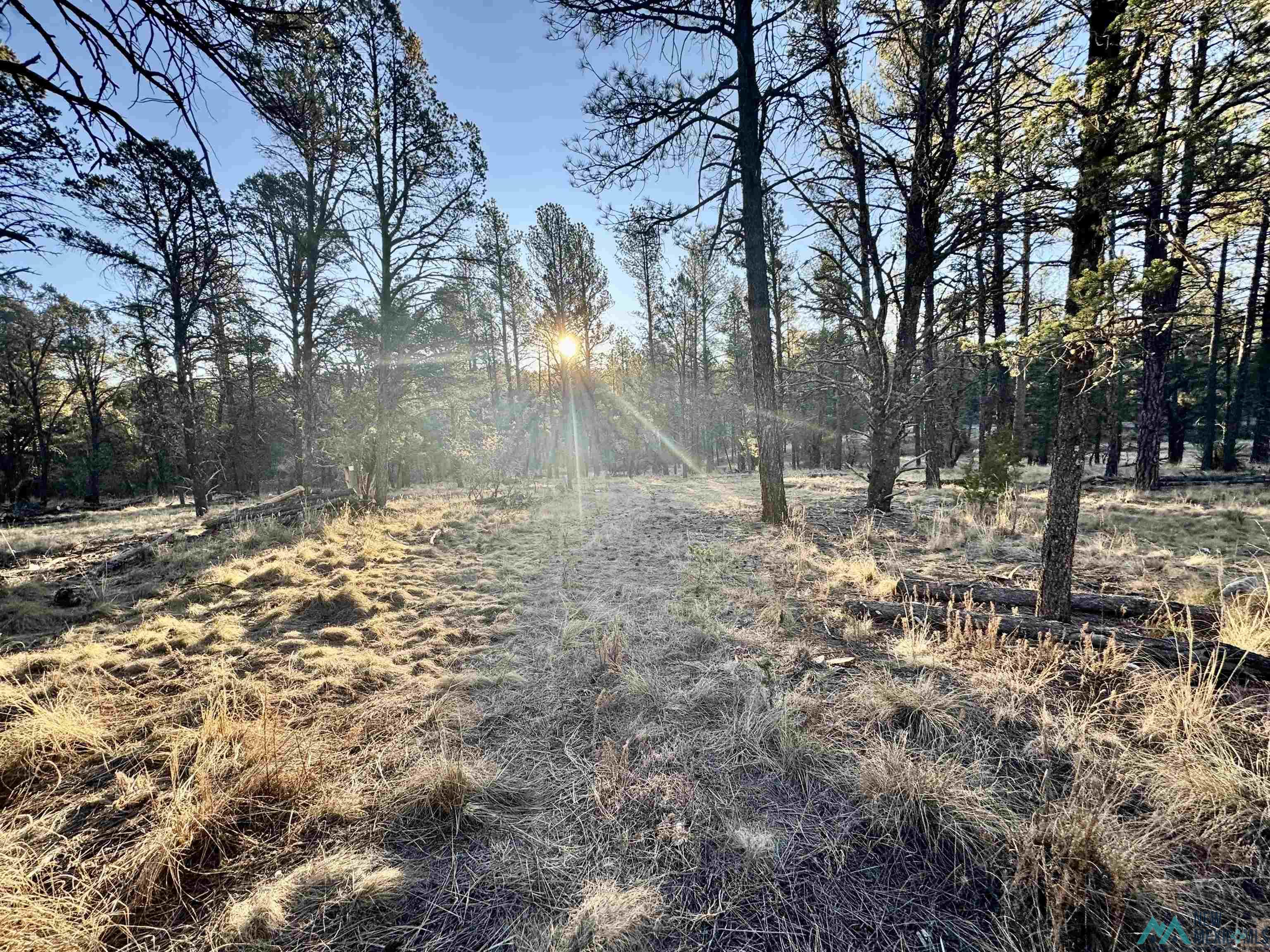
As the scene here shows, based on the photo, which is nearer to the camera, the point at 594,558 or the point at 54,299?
the point at 594,558

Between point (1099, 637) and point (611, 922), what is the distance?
10.9ft

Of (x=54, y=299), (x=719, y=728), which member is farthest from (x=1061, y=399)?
(x=54, y=299)

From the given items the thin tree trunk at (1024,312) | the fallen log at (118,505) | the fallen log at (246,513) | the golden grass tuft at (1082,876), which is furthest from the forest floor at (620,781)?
the fallen log at (118,505)

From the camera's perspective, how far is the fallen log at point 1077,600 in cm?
297

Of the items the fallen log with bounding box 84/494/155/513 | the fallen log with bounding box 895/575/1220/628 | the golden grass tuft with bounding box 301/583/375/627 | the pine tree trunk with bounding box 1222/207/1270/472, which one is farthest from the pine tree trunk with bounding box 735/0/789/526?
the fallen log with bounding box 84/494/155/513

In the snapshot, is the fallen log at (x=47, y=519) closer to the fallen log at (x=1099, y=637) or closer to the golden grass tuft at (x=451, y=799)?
the golden grass tuft at (x=451, y=799)

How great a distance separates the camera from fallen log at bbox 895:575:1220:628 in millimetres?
2969

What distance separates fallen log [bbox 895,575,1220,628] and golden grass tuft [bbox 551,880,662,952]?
2.86 metres

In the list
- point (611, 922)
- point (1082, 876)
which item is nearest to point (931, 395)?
point (1082, 876)

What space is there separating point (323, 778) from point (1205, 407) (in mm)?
29397

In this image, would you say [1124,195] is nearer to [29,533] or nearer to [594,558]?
[594,558]

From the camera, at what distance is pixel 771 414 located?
7.18 m

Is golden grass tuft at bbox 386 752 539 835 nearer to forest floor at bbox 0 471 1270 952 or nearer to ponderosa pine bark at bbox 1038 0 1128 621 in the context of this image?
forest floor at bbox 0 471 1270 952

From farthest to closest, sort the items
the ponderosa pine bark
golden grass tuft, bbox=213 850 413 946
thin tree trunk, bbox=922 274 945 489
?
thin tree trunk, bbox=922 274 945 489 < the ponderosa pine bark < golden grass tuft, bbox=213 850 413 946
